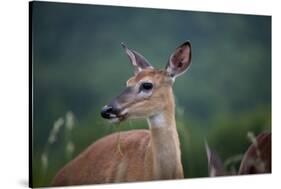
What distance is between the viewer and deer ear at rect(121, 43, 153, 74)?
23.4 ft

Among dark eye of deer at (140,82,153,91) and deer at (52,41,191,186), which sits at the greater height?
dark eye of deer at (140,82,153,91)

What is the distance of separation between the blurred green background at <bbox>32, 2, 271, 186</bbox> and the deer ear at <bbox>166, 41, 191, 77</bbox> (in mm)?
71

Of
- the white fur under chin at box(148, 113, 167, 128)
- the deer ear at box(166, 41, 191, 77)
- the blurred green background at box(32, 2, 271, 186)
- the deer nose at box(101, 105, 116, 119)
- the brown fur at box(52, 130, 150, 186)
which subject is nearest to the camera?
the blurred green background at box(32, 2, 271, 186)

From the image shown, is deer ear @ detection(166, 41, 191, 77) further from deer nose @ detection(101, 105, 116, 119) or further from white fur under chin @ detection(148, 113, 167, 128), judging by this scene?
deer nose @ detection(101, 105, 116, 119)

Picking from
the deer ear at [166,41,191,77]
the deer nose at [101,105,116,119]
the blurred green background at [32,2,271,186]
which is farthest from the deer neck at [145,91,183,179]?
the deer nose at [101,105,116,119]

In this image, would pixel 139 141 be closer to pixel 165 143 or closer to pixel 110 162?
pixel 165 143

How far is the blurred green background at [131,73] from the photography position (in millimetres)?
6738

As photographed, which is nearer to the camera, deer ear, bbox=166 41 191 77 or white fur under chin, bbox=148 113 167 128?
white fur under chin, bbox=148 113 167 128

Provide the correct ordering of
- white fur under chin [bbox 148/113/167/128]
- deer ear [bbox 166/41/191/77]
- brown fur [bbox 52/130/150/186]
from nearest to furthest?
brown fur [bbox 52/130/150/186] < white fur under chin [bbox 148/113/167/128] < deer ear [bbox 166/41/191/77]

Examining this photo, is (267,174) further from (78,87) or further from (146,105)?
(78,87)

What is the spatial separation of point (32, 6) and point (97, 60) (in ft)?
2.87

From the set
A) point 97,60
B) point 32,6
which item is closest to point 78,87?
point 97,60

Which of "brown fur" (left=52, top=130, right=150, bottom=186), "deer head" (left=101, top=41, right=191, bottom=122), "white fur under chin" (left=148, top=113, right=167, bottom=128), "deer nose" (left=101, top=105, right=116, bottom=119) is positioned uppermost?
"deer head" (left=101, top=41, right=191, bottom=122)

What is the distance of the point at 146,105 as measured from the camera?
7031mm
